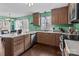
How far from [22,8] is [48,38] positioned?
0.50m

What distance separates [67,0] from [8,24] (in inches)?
28.5

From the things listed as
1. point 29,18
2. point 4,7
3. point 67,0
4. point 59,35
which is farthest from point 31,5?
point 59,35

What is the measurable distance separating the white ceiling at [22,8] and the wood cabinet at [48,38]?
1.03ft

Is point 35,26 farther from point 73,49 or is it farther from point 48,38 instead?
point 73,49

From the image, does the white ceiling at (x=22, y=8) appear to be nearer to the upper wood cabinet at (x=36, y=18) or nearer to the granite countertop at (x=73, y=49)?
the upper wood cabinet at (x=36, y=18)

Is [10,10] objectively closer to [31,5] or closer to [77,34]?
[31,5]

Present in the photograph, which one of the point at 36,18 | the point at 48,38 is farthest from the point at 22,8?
the point at 48,38

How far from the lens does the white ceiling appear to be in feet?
4.35

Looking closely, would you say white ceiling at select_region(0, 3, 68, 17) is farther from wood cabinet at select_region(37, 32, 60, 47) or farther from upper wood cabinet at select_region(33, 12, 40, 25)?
wood cabinet at select_region(37, 32, 60, 47)

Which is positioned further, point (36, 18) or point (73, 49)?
point (36, 18)

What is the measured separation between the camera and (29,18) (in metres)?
1.41

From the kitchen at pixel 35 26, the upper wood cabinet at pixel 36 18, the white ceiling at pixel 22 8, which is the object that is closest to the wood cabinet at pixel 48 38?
the kitchen at pixel 35 26

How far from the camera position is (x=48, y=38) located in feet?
5.03

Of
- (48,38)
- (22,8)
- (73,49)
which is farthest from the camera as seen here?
(48,38)
